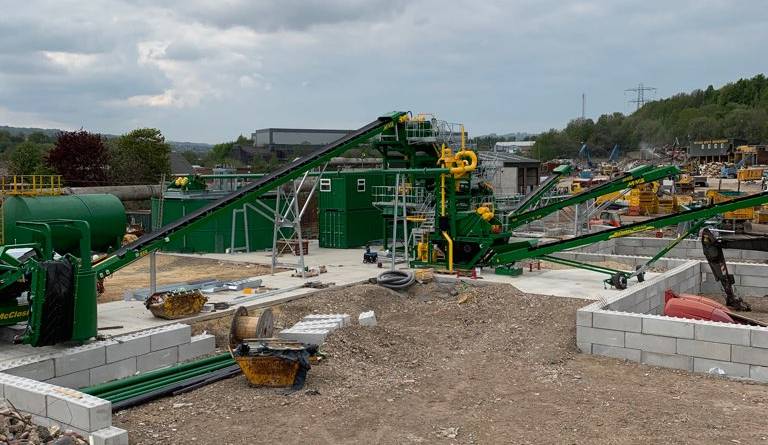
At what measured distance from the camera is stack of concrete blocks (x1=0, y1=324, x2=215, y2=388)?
1065 cm

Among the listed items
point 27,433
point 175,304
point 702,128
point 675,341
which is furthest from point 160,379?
point 702,128

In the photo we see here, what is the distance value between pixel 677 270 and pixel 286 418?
41.7 ft

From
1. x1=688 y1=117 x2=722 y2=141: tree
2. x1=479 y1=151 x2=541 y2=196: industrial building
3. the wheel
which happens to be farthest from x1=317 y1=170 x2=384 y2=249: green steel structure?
x1=688 y1=117 x2=722 y2=141: tree

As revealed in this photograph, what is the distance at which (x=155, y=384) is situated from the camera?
35.1 ft

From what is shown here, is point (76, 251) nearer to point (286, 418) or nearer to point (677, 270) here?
point (286, 418)

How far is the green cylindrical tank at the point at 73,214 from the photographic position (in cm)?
1468

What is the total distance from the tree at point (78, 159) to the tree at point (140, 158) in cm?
167

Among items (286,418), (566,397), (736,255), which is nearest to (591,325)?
(566,397)

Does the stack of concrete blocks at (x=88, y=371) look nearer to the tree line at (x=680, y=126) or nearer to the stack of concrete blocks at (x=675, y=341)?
the stack of concrete blocks at (x=675, y=341)

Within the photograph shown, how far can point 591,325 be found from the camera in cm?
1301

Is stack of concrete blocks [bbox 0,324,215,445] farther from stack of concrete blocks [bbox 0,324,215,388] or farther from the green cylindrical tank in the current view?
the green cylindrical tank

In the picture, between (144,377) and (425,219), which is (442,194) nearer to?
(425,219)

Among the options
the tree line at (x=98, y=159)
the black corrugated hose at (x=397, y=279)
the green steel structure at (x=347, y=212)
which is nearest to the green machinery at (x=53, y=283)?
the black corrugated hose at (x=397, y=279)

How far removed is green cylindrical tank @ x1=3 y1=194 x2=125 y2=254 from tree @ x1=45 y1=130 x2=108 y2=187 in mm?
30803
